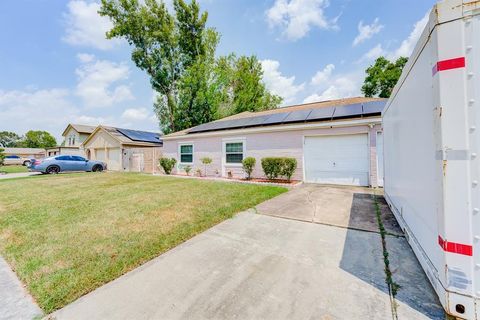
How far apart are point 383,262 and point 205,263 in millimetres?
2350

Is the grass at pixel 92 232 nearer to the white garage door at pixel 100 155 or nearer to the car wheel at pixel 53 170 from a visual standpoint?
the car wheel at pixel 53 170

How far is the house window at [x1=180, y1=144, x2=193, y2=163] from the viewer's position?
13502 mm

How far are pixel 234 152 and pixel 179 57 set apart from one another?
17.2 m

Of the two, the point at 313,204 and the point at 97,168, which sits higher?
the point at 97,168

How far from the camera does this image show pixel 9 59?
37.9ft

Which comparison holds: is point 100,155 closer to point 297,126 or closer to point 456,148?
point 297,126

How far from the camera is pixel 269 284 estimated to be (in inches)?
84.7

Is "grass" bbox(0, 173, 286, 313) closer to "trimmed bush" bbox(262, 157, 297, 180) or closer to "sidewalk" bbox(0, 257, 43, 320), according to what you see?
"sidewalk" bbox(0, 257, 43, 320)

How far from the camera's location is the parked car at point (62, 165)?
1558cm

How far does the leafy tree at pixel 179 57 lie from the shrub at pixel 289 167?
15.7 metres

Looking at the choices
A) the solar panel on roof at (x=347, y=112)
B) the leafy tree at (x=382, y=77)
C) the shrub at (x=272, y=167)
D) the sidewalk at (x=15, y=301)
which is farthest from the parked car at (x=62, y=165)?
the leafy tree at (x=382, y=77)

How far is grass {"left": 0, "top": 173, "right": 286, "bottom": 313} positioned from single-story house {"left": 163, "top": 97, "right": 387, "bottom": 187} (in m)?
3.50

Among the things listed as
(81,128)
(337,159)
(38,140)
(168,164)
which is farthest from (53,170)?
(38,140)

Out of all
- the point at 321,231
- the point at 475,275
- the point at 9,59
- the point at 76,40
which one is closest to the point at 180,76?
the point at 76,40
